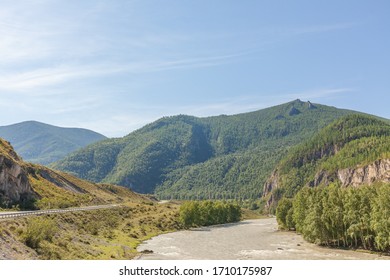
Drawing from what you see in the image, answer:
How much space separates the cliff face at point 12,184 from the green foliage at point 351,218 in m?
96.2

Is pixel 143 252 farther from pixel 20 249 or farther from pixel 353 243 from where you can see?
pixel 353 243

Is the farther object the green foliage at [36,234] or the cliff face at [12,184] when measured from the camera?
the cliff face at [12,184]

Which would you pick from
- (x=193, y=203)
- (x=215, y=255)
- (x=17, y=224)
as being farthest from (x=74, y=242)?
(x=193, y=203)

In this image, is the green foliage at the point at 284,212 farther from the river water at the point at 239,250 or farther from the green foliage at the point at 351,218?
the green foliage at the point at 351,218

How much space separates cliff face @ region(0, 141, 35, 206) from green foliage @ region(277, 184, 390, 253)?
316 feet

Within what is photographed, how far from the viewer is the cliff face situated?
422 ft

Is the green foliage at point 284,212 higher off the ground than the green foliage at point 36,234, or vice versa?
the green foliage at point 36,234

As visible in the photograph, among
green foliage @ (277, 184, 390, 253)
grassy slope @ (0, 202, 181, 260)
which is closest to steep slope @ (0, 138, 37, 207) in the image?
grassy slope @ (0, 202, 181, 260)

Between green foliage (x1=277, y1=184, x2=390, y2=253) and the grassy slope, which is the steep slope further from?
green foliage (x1=277, y1=184, x2=390, y2=253)

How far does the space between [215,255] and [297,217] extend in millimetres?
56590

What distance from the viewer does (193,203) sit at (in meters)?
194

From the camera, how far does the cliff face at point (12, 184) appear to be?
129 meters

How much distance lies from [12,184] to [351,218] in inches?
4292

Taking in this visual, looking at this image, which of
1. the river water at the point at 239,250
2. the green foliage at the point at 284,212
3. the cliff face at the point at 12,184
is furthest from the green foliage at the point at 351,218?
the cliff face at the point at 12,184
